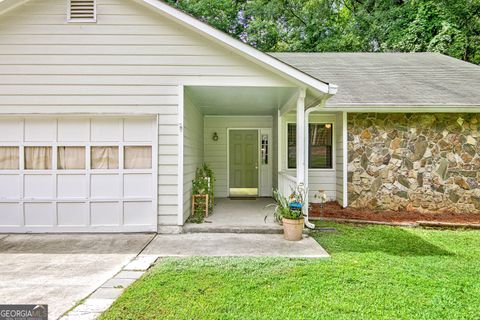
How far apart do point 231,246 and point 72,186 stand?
3.01 metres

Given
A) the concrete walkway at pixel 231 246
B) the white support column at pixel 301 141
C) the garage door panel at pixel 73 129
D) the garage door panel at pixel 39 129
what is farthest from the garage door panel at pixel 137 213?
the white support column at pixel 301 141

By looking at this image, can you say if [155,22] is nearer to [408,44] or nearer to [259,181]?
[259,181]

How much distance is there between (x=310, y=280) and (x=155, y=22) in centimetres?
465

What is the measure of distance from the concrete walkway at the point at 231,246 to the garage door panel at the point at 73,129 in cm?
222

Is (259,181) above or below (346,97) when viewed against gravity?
below

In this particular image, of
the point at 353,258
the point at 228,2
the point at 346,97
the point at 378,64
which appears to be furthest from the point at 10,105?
the point at 228,2

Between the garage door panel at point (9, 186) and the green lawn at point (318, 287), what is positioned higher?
the garage door panel at point (9, 186)

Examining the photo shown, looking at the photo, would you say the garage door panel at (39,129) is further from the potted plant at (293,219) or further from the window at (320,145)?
the window at (320,145)

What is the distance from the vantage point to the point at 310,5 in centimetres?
1684

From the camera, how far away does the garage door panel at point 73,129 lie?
16.4 feet

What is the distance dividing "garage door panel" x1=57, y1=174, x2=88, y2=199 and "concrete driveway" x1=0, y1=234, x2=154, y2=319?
69 cm

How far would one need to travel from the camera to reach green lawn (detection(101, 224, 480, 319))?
252 centimetres

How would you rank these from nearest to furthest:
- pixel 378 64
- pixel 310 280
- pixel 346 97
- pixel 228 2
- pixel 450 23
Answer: pixel 310 280 → pixel 346 97 → pixel 378 64 → pixel 450 23 → pixel 228 2

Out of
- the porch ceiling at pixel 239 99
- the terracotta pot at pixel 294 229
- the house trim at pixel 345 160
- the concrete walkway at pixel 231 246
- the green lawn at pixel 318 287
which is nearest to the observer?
the green lawn at pixel 318 287
